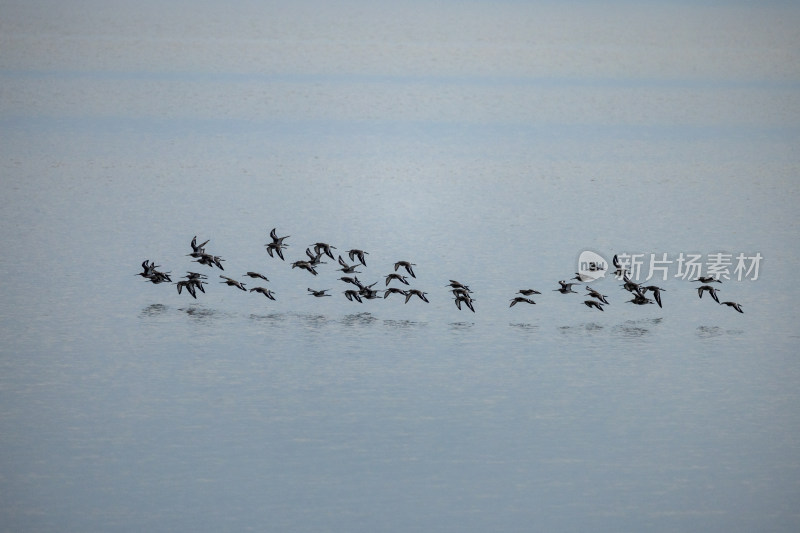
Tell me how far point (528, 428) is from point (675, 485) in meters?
4.50

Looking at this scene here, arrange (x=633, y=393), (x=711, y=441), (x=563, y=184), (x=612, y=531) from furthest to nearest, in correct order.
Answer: (x=563, y=184), (x=633, y=393), (x=711, y=441), (x=612, y=531)

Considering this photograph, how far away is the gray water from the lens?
92.9 ft

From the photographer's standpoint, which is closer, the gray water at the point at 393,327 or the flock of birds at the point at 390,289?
the gray water at the point at 393,327

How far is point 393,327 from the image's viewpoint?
1612 inches

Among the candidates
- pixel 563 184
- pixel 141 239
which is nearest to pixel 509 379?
pixel 141 239

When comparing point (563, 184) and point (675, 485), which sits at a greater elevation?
point (563, 184)

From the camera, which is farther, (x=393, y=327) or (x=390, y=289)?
(x=390, y=289)

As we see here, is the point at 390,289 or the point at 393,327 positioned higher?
the point at 390,289

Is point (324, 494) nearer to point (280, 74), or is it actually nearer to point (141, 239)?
point (141, 239)

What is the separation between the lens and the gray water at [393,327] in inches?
1115

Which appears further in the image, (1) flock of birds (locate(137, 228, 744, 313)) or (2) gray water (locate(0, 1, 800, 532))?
(1) flock of birds (locate(137, 228, 744, 313))

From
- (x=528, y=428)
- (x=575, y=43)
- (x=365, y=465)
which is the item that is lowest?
(x=365, y=465)

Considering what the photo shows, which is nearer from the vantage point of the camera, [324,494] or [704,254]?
[324,494]

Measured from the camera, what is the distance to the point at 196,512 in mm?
26875
